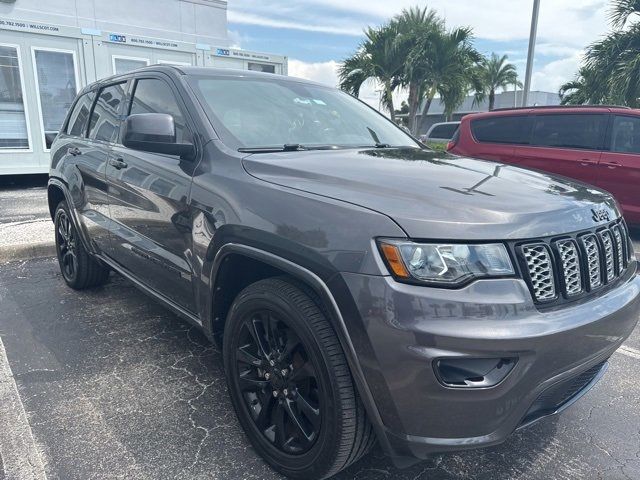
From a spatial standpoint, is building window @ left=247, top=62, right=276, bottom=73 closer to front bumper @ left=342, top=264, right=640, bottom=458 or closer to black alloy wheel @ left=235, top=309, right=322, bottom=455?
black alloy wheel @ left=235, top=309, right=322, bottom=455

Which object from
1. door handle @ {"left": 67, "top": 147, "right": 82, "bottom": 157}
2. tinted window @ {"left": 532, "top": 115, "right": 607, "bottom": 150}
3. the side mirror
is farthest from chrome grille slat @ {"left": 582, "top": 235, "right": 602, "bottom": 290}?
tinted window @ {"left": 532, "top": 115, "right": 607, "bottom": 150}

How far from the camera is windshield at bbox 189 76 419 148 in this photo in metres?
2.77

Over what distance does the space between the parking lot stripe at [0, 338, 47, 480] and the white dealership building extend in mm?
8689

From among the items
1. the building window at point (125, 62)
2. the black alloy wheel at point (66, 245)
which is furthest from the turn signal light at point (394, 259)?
the building window at point (125, 62)

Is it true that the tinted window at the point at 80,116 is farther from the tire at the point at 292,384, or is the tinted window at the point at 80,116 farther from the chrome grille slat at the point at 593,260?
the chrome grille slat at the point at 593,260

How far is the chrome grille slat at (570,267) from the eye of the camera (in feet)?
6.20

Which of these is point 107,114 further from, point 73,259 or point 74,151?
point 73,259

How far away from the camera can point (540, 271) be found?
5.96 feet

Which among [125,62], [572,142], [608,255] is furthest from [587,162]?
[125,62]

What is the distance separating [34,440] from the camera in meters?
2.44

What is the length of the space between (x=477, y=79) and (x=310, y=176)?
20.3 metres

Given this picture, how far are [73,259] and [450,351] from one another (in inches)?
152

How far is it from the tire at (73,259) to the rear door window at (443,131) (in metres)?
13.1

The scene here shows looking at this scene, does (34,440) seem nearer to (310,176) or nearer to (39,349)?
(39,349)
